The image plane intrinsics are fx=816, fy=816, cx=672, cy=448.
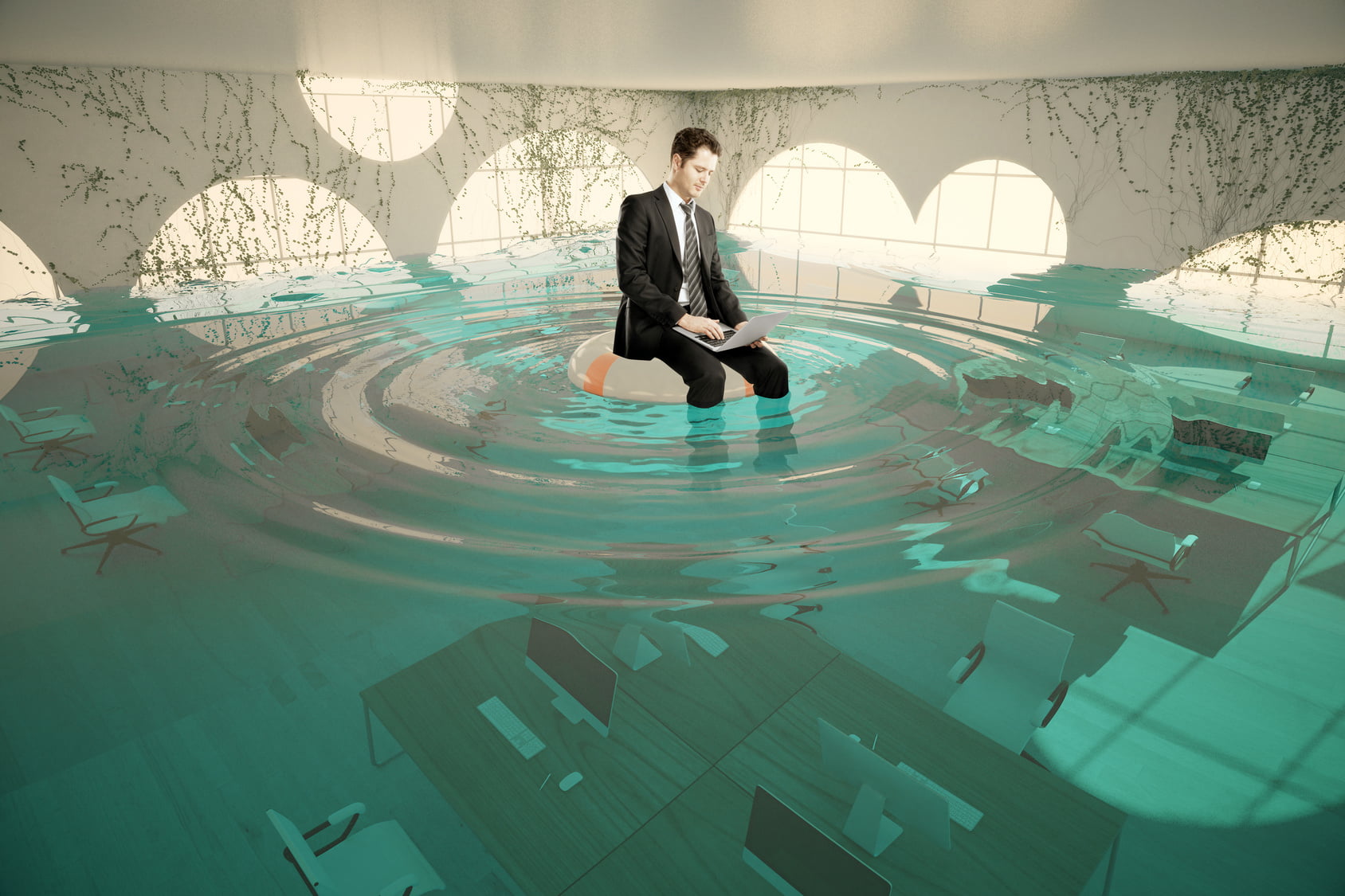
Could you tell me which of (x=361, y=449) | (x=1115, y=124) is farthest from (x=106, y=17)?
(x=1115, y=124)

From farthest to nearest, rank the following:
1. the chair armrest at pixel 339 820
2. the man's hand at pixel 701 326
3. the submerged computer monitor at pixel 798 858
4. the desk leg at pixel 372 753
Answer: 1. the man's hand at pixel 701 326
2. the desk leg at pixel 372 753
3. the chair armrest at pixel 339 820
4. the submerged computer monitor at pixel 798 858

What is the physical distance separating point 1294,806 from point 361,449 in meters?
5.32

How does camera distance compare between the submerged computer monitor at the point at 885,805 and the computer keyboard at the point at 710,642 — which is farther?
the computer keyboard at the point at 710,642

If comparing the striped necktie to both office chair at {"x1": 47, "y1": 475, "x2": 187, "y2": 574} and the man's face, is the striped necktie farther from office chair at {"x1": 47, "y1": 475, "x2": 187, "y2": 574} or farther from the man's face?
office chair at {"x1": 47, "y1": 475, "x2": 187, "y2": 574}

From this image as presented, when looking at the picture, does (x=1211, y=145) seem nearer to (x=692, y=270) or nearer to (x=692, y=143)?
(x=692, y=270)

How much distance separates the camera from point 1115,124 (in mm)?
13250

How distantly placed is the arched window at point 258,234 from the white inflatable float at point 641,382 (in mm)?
9112

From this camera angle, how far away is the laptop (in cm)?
568

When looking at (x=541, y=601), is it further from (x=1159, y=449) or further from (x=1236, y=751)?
(x=1159, y=449)

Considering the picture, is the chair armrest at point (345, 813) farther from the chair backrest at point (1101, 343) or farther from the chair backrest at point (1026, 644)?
the chair backrest at point (1101, 343)

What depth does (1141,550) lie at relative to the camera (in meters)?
4.17

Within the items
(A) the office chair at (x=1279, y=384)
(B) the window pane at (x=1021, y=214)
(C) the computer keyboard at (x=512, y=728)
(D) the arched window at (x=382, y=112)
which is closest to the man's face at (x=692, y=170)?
(C) the computer keyboard at (x=512, y=728)

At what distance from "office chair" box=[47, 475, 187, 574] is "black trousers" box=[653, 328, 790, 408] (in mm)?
3424

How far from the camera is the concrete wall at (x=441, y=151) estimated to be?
1120 centimetres
